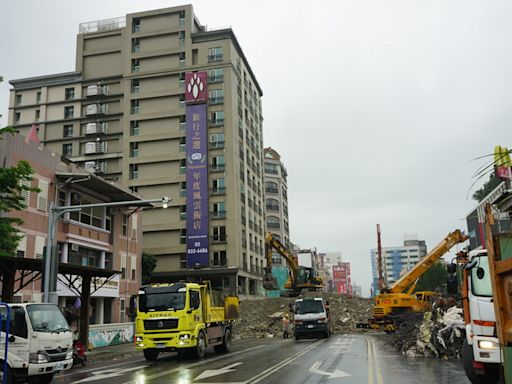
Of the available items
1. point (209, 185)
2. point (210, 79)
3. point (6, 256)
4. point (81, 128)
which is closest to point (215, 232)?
point (209, 185)

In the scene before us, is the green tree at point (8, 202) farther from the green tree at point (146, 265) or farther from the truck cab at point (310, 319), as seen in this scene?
the green tree at point (146, 265)

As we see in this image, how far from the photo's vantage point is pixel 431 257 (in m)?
33.5

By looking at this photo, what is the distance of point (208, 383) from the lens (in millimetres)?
12031

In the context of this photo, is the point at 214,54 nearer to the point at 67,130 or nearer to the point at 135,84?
the point at 135,84

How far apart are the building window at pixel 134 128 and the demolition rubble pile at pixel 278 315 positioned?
2662cm

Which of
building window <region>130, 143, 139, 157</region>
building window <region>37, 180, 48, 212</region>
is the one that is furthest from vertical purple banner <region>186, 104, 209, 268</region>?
building window <region>37, 180, 48, 212</region>

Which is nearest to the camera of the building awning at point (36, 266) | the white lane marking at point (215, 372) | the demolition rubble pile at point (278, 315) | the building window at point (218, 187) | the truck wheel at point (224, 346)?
the white lane marking at point (215, 372)

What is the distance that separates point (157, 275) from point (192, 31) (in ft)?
104

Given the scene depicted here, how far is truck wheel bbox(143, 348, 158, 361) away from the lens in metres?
19.3

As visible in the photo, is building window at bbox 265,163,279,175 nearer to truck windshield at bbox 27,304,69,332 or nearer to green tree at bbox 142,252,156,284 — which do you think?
green tree at bbox 142,252,156,284

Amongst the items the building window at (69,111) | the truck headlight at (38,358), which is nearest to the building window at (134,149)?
the building window at (69,111)

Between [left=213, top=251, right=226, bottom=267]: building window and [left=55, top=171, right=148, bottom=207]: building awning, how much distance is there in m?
22.8

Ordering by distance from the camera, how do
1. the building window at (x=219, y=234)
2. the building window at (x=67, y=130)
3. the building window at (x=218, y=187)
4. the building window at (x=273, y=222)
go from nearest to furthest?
the building window at (x=219, y=234), the building window at (x=218, y=187), the building window at (x=67, y=130), the building window at (x=273, y=222)

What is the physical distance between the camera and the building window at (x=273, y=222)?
92750 millimetres
